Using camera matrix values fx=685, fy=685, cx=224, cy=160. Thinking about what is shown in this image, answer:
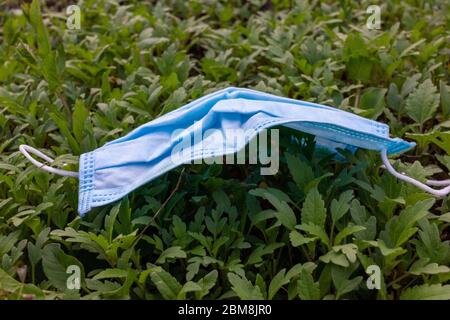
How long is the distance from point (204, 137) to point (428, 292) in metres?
1.02

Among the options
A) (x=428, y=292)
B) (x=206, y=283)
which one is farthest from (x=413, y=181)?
(x=206, y=283)

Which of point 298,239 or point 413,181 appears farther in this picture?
point 413,181

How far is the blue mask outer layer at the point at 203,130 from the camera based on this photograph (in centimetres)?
274

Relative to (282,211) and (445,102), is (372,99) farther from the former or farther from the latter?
(282,211)

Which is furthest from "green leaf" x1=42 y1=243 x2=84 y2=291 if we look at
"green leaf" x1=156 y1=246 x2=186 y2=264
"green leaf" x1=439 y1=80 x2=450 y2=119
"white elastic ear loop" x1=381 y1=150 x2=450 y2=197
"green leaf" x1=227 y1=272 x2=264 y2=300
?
"green leaf" x1=439 y1=80 x2=450 y2=119

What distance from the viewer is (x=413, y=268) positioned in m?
2.54

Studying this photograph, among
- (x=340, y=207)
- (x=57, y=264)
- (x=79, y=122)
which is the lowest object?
(x=57, y=264)

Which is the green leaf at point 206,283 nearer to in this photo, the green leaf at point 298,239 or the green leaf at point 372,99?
the green leaf at point 298,239

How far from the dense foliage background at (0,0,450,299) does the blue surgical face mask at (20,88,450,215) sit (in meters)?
0.10

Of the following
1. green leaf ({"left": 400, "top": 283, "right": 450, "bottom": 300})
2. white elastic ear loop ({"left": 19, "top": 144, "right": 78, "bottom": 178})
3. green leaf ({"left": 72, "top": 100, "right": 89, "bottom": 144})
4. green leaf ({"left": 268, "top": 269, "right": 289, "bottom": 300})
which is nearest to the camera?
green leaf ({"left": 400, "top": 283, "right": 450, "bottom": 300})

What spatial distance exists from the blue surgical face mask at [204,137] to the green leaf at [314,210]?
303 millimetres

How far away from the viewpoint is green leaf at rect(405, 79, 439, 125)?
3.40 m

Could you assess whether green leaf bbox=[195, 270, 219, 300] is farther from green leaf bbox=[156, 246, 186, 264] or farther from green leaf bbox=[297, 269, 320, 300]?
green leaf bbox=[297, 269, 320, 300]

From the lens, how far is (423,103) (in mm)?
3418
